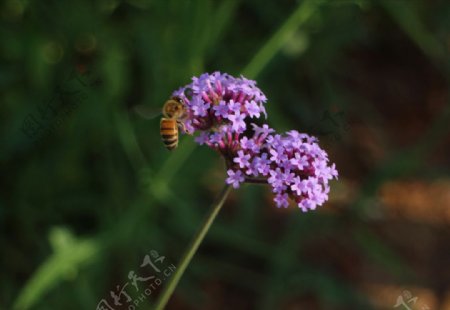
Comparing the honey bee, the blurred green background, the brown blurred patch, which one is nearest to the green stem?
the honey bee

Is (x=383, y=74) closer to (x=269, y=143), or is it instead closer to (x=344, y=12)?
(x=344, y=12)

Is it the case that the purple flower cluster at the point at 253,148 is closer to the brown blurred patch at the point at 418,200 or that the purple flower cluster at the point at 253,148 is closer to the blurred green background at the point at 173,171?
the blurred green background at the point at 173,171

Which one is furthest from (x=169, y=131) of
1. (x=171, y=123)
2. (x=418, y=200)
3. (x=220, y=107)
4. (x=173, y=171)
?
(x=418, y=200)

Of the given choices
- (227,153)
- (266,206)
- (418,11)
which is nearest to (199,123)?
(227,153)

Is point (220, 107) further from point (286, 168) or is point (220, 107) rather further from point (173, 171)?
point (173, 171)

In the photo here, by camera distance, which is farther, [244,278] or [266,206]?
[266,206]

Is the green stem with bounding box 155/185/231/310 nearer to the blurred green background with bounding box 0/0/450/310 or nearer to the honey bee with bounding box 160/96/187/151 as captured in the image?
the honey bee with bounding box 160/96/187/151
